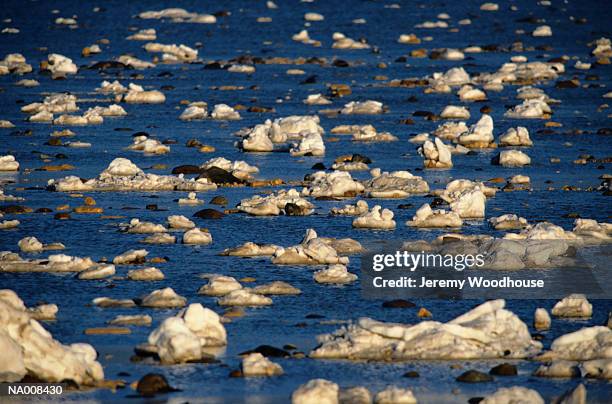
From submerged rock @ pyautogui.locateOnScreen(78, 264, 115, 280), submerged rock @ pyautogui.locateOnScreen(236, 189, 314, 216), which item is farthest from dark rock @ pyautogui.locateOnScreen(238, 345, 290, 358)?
submerged rock @ pyautogui.locateOnScreen(236, 189, 314, 216)

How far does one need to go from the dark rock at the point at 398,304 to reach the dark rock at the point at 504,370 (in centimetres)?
332

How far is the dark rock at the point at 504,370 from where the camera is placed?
611 inches

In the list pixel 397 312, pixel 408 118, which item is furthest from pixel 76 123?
pixel 397 312

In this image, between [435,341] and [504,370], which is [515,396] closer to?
[504,370]

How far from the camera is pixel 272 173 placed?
98.7 feet

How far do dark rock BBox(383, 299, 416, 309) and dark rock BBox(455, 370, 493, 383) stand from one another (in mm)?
3496

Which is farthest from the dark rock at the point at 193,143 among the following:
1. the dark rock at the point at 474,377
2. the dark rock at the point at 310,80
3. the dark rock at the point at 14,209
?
the dark rock at the point at 474,377

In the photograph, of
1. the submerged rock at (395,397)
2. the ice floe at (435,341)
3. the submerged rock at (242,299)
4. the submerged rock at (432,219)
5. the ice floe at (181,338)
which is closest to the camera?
the submerged rock at (395,397)

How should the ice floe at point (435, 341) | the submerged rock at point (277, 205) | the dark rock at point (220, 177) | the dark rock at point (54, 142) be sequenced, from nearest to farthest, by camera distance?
the ice floe at point (435, 341) → the submerged rock at point (277, 205) → the dark rock at point (220, 177) → the dark rock at point (54, 142)

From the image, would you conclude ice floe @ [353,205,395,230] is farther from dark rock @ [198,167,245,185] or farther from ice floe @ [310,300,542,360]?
ice floe @ [310,300,542,360]

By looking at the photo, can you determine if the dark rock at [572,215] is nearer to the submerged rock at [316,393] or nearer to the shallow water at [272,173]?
the shallow water at [272,173]

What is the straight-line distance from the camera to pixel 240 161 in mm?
30203

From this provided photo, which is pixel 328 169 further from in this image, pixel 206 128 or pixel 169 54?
pixel 169 54

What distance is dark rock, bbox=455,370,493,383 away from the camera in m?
15.3
